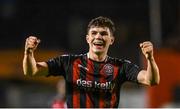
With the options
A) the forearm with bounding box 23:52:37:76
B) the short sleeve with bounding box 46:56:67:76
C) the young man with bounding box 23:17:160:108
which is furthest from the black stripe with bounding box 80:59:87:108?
the forearm with bounding box 23:52:37:76

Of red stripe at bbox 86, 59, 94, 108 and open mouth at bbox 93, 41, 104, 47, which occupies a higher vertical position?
open mouth at bbox 93, 41, 104, 47

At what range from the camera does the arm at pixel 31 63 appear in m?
5.94

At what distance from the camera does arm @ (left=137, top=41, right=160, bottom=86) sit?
5.88 metres

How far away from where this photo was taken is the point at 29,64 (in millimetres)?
6055

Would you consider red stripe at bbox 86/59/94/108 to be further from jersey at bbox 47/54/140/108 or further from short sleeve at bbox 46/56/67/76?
short sleeve at bbox 46/56/67/76

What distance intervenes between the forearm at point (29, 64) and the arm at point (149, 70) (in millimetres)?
897

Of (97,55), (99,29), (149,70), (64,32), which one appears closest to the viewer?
(149,70)

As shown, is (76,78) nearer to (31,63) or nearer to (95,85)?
(95,85)

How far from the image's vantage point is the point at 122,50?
13977 millimetres

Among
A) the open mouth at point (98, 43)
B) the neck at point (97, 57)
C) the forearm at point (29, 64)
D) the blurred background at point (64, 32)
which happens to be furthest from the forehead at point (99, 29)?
the blurred background at point (64, 32)

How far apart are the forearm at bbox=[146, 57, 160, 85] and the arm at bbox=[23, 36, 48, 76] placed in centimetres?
88

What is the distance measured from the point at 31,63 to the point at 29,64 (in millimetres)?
19

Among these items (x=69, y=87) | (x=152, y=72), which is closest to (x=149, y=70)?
(x=152, y=72)

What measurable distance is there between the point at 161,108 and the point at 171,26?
2.22 m
